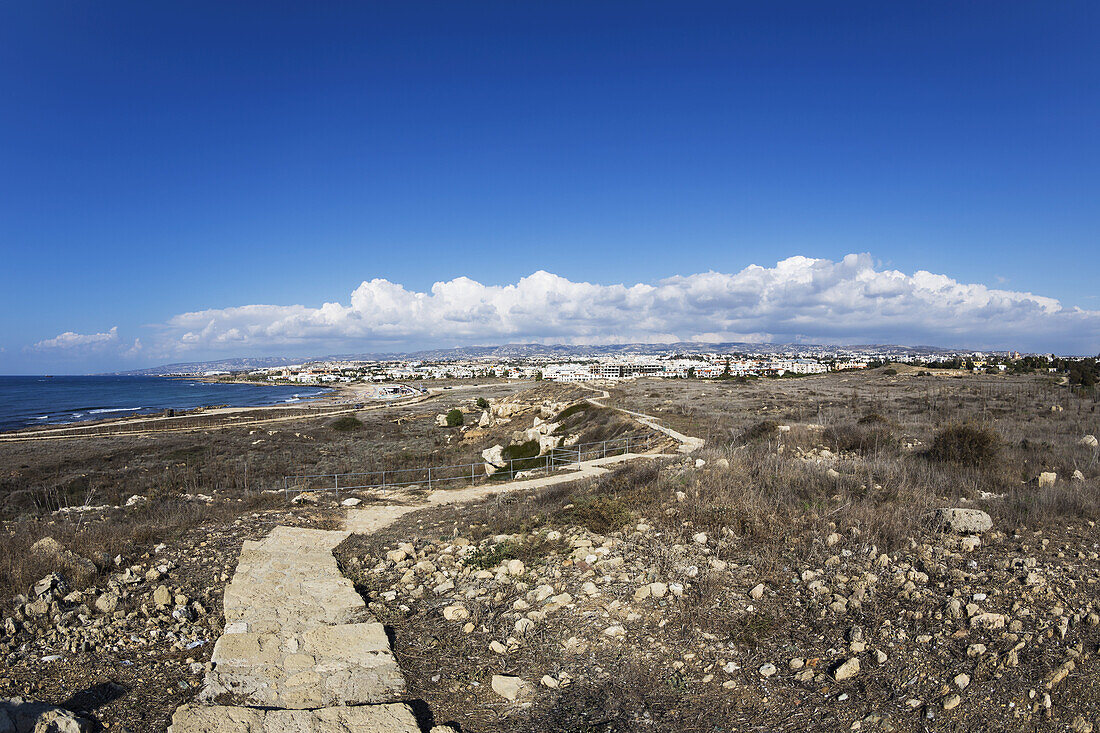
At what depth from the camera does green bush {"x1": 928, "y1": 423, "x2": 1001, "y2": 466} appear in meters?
14.1

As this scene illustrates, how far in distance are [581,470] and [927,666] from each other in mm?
15379

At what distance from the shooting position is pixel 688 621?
681cm

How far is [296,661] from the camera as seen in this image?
21.3 ft

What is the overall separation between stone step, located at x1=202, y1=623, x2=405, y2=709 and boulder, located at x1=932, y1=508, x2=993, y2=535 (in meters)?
8.47

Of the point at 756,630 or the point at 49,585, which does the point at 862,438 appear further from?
the point at 49,585

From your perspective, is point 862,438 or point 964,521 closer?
point 964,521

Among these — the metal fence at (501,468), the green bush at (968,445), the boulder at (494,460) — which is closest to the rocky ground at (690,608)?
the green bush at (968,445)

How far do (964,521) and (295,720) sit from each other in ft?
31.7

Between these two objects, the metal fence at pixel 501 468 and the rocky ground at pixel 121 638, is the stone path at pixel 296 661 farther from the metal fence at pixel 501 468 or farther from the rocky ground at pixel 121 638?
the metal fence at pixel 501 468

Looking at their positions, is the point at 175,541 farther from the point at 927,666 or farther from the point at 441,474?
the point at 441,474

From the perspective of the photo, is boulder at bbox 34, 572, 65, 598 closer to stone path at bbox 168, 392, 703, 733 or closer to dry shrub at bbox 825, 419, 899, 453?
stone path at bbox 168, 392, 703, 733

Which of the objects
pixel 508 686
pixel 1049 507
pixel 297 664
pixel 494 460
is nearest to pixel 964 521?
pixel 1049 507

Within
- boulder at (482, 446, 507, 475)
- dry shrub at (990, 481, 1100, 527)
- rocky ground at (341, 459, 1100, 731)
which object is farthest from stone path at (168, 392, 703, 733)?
boulder at (482, 446, 507, 475)

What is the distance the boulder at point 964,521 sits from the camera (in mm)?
8617
